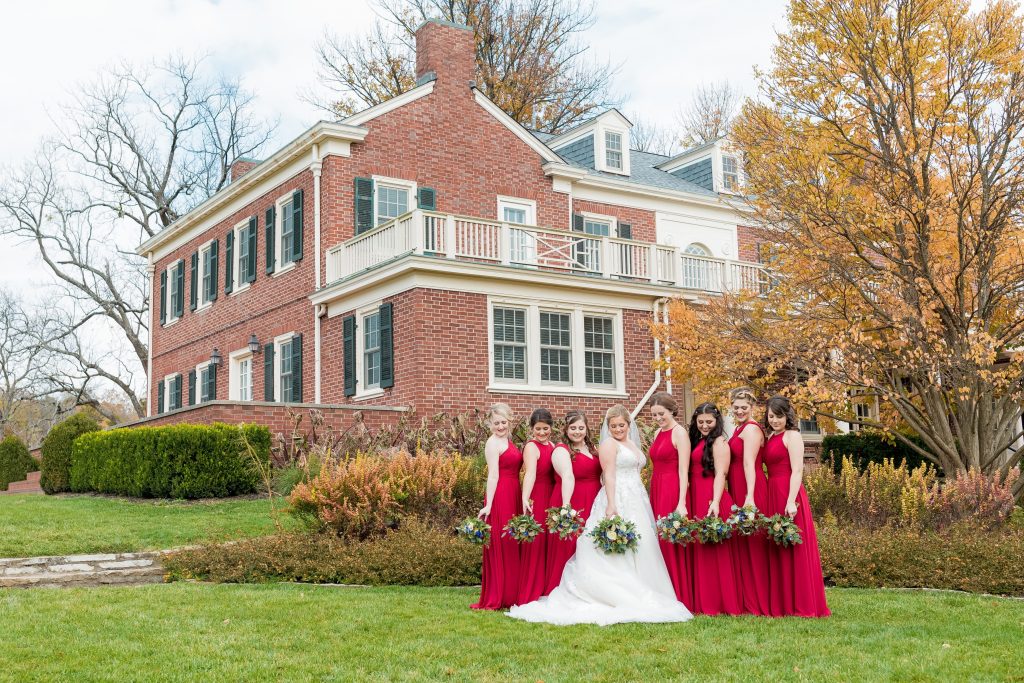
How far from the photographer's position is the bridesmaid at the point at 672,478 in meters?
7.72

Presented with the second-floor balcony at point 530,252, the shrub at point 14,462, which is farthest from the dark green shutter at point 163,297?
the second-floor balcony at point 530,252

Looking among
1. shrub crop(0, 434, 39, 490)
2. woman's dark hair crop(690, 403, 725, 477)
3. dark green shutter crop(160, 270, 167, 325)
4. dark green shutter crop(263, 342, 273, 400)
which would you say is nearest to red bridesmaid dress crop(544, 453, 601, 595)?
woman's dark hair crop(690, 403, 725, 477)

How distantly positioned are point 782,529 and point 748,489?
14.9 inches

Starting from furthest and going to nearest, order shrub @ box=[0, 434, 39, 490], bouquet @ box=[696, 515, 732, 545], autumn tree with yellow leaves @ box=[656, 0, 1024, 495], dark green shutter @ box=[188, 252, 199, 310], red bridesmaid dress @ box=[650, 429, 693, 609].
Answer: shrub @ box=[0, 434, 39, 490] < dark green shutter @ box=[188, 252, 199, 310] < autumn tree with yellow leaves @ box=[656, 0, 1024, 495] < red bridesmaid dress @ box=[650, 429, 693, 609] < bouquet @ box=[696, 515, 732, 545]

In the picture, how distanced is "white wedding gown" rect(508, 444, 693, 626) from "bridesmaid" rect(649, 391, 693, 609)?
0.29ft

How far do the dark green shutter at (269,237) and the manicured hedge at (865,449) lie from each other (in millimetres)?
11308

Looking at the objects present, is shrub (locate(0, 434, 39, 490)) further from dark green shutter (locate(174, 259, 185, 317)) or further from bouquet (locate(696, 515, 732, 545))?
bouquet (locate(696, 515, 732, 545))

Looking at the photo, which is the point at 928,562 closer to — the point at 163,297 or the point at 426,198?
the point at 426,198

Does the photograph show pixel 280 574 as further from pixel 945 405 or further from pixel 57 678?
pixel 945 405

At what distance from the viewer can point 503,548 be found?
819cm

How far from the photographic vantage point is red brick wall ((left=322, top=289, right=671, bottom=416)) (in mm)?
17297

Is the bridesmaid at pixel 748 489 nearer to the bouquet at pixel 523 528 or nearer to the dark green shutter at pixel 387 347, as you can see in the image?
the bouquet at pixel 523 528

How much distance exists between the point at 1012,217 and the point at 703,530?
7464mm

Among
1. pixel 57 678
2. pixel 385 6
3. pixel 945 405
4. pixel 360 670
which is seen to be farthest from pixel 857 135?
pixel 385 6
